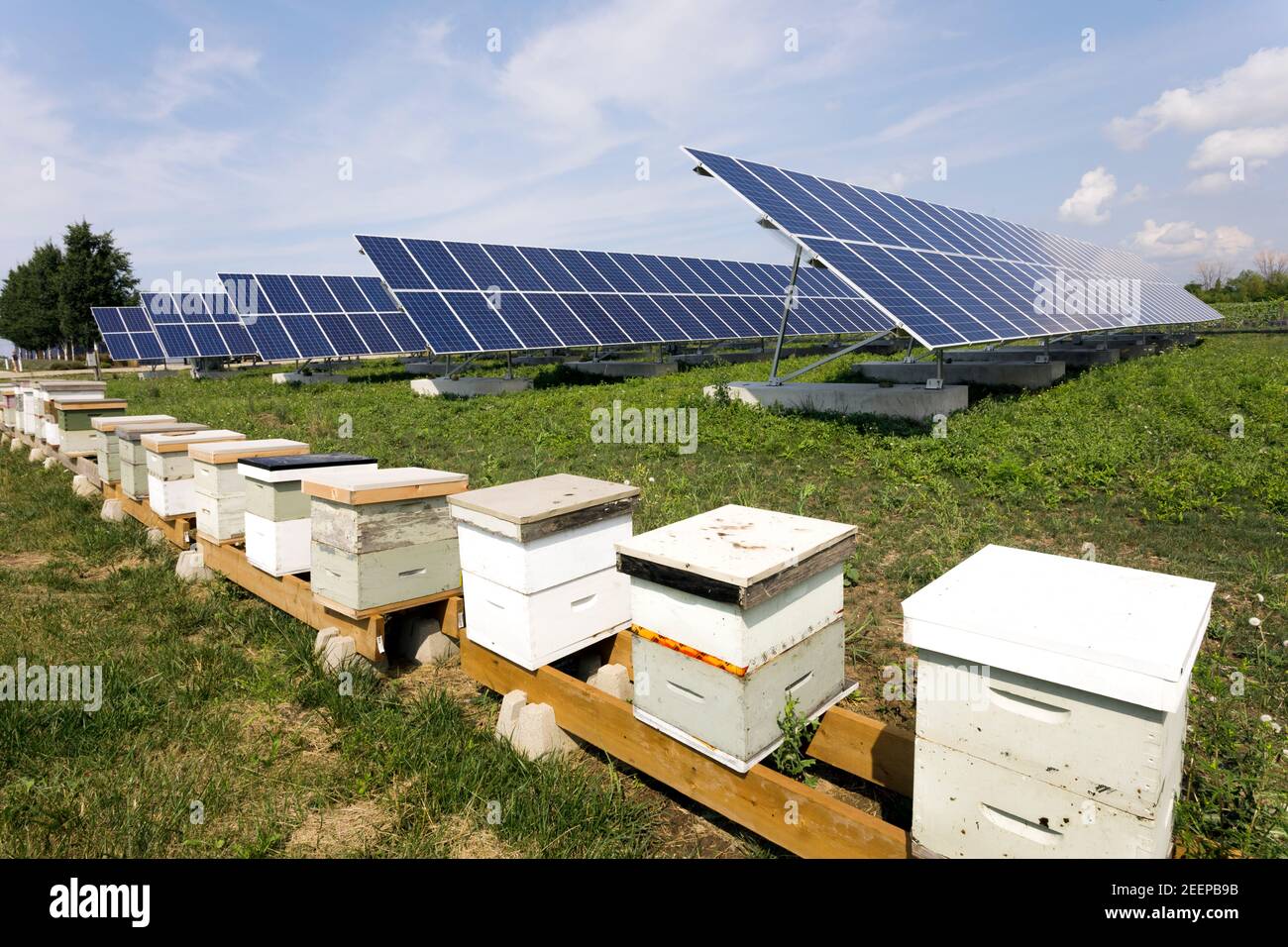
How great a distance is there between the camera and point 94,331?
54500mm

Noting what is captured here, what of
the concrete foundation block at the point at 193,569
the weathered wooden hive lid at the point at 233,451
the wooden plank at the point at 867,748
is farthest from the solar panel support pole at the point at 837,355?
the concrete foundation block at the point at 193,569

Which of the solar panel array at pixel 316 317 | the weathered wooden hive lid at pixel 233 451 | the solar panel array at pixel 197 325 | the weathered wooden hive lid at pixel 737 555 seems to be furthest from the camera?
the solar panel array at pixel 197 325

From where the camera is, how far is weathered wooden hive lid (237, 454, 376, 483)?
223 inches

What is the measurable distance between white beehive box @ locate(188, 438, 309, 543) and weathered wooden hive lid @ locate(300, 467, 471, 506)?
1692mm

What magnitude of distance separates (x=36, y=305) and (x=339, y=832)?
234 ft

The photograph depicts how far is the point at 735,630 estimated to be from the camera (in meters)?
3.21

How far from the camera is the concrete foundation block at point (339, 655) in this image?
5.16m

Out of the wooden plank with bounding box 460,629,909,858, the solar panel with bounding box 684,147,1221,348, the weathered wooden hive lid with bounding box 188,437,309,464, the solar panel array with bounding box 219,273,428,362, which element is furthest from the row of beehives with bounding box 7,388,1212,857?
the solar panel array with bounding box 219,273,428,362

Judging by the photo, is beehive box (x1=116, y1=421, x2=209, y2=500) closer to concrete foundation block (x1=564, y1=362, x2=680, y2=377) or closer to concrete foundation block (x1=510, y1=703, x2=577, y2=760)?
concrete foundation block (x1=510, y1=703, x2=577, y2=760)

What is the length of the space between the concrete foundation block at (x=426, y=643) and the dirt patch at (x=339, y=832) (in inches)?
65.7

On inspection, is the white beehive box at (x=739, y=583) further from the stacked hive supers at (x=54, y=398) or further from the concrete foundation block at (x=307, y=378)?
the concrete foundation block at (x=307, y=378)

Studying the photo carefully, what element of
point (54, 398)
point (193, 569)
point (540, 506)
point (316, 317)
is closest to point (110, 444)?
point (193, 569)
